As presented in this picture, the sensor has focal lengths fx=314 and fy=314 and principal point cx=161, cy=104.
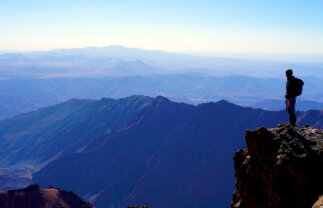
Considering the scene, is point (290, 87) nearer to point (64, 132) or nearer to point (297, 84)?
point (297, 84)

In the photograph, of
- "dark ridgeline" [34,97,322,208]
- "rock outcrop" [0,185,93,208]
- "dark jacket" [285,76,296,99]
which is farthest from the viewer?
"dark ridgeline" [34,97,322,208]

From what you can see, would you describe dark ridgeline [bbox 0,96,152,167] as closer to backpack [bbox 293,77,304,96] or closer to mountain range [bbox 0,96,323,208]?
mountain range [bbox 0,96,323,208]

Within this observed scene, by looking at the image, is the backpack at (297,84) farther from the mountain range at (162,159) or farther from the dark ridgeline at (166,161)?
the mountain range at (162,159)

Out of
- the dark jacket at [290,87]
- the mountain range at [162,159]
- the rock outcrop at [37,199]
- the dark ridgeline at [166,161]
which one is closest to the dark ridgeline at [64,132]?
the mountain range at [162,159]

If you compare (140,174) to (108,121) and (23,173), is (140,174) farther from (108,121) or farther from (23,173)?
(108,121)

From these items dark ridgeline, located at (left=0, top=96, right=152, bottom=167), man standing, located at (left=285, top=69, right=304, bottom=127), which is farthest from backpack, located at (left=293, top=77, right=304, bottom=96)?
dark ridgeline, located at (left=0, top=96, right=152, bottom=167)
